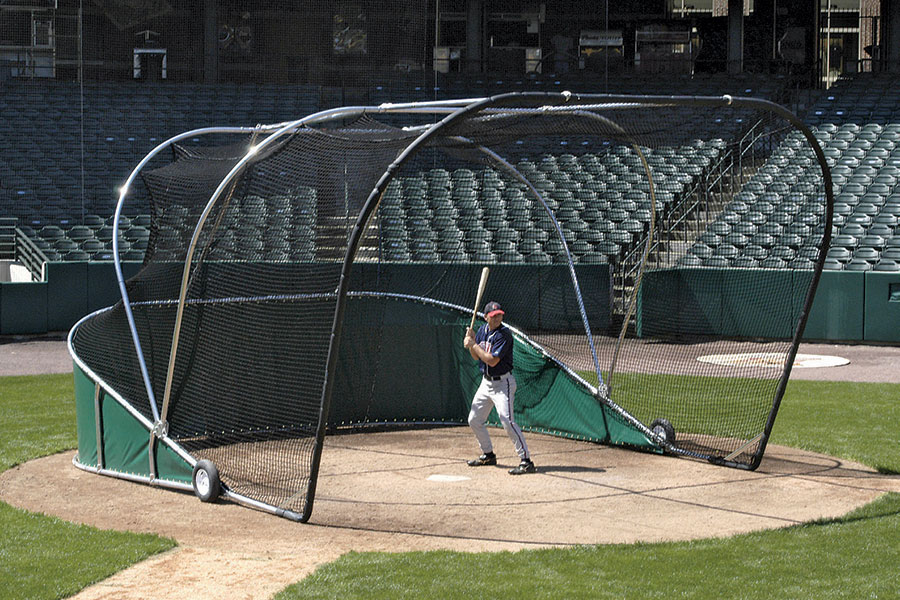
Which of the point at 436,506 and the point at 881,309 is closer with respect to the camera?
the point at 436,506

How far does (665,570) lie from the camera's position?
7.42 meters

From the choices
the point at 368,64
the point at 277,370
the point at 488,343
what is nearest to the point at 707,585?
the point at 488,343

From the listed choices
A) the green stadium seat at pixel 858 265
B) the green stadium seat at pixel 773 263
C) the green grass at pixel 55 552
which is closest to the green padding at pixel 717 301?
the green stadium seat at pixel 773 263

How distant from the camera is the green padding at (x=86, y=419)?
420 inches

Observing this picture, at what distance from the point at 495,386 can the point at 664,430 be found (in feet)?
7.26

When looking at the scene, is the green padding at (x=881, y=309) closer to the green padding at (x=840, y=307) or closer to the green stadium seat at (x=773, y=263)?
the green padding at (x=840, y=307)

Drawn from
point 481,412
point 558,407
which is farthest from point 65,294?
point 481,412

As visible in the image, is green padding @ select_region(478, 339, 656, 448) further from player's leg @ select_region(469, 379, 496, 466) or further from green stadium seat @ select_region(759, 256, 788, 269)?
green stadium seat @ select_region(759, 256, 788, 269)

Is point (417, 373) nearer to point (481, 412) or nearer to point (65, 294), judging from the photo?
point (481, 412)

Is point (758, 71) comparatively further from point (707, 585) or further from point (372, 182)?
point (707, 585)

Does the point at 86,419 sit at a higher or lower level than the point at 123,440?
higher

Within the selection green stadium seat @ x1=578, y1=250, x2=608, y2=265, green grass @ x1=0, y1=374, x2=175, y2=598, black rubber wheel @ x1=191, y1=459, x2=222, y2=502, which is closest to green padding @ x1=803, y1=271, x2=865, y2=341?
green stadium seat @ x1=578, y1=250, x2=608, y2=265

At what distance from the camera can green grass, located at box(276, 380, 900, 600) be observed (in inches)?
273

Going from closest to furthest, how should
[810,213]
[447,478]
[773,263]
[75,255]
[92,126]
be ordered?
[447,478], [773,263], [810,213], [75,255], [92,126]
